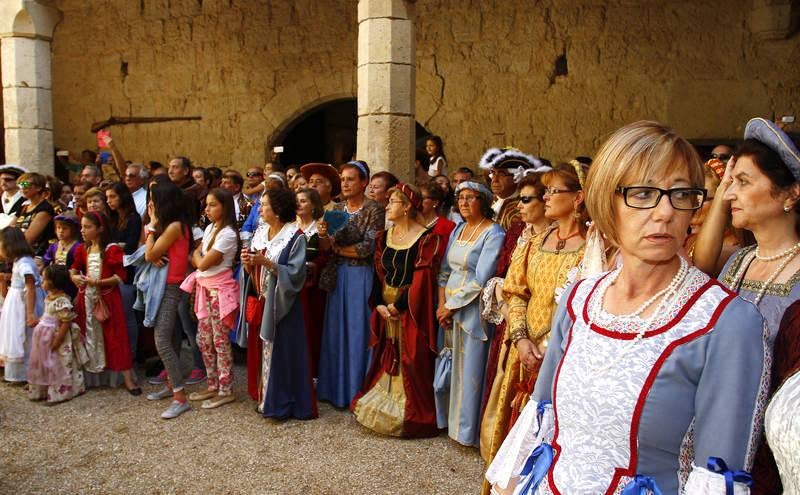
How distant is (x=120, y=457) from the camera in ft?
12.8

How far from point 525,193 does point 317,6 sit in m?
7.76

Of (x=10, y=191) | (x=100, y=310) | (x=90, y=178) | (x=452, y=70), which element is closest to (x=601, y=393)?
(x=100, y=310)

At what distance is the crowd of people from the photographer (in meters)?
1.30

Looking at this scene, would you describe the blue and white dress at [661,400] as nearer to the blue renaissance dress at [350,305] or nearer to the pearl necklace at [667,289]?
the pearl necklace at [667,289]

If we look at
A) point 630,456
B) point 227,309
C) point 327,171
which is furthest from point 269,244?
point 630,456

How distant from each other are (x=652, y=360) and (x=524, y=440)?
1.48 ft

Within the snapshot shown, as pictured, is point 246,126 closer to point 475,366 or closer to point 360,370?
point 360,370

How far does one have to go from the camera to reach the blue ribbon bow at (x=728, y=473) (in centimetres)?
119

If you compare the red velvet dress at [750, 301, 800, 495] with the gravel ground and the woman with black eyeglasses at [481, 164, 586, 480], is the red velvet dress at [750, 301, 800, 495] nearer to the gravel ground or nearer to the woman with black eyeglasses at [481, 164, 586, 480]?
the woman with black eyeglasses at [481, 164, 586, 480]

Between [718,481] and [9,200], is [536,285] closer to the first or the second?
[718,481]

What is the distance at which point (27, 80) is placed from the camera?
8.17 m

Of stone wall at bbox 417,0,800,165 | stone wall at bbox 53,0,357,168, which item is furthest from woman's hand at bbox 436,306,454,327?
stone wall at bbox 53,0,357,168

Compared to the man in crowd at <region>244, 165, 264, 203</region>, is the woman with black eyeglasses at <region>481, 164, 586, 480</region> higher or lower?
lower

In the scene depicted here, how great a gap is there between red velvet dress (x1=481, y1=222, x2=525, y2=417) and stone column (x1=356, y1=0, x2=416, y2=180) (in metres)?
2.33
